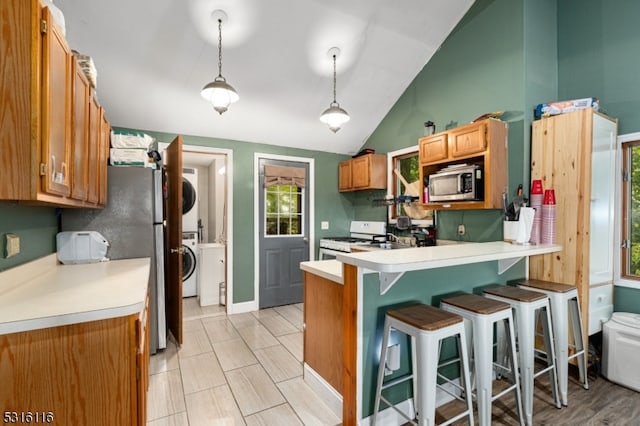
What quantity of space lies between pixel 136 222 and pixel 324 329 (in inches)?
76.2

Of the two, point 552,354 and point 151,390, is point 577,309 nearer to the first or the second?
point 552,354

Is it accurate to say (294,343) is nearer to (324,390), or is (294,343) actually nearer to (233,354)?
(233,354)

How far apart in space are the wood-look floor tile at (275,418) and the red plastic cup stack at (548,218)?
238 centimetres

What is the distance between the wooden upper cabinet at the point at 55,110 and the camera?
3.88 feet

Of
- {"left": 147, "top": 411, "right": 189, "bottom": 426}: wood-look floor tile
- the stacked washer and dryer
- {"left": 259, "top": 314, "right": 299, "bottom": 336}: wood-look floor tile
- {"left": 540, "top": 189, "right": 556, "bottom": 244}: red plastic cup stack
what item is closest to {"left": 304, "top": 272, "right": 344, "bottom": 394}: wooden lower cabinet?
{"left": 147, "top": 411, "right": 189, "bottom": 426}: wood-look floor tile

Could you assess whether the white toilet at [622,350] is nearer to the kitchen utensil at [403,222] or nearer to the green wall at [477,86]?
the green wall at [477,86]

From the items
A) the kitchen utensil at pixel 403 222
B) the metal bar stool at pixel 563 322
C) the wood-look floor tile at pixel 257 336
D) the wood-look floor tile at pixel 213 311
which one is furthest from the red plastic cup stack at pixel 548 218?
the wood-look floor tile at pixel 213 311

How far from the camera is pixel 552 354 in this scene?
205 cm

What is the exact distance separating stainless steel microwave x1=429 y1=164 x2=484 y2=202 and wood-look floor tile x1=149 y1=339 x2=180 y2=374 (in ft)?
9.79

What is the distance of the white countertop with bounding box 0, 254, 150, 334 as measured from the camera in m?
1.09

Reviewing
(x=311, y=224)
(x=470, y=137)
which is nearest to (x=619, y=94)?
(x=470, y=137)

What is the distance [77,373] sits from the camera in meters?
1.15

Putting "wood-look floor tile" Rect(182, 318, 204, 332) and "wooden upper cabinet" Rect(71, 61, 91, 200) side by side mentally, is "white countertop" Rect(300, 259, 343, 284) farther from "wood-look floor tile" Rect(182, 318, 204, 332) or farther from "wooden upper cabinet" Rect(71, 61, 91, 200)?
"wood-look floor tile" Rect(182, 318, 204, 332)

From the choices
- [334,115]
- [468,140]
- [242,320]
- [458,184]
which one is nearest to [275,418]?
[242,320]
